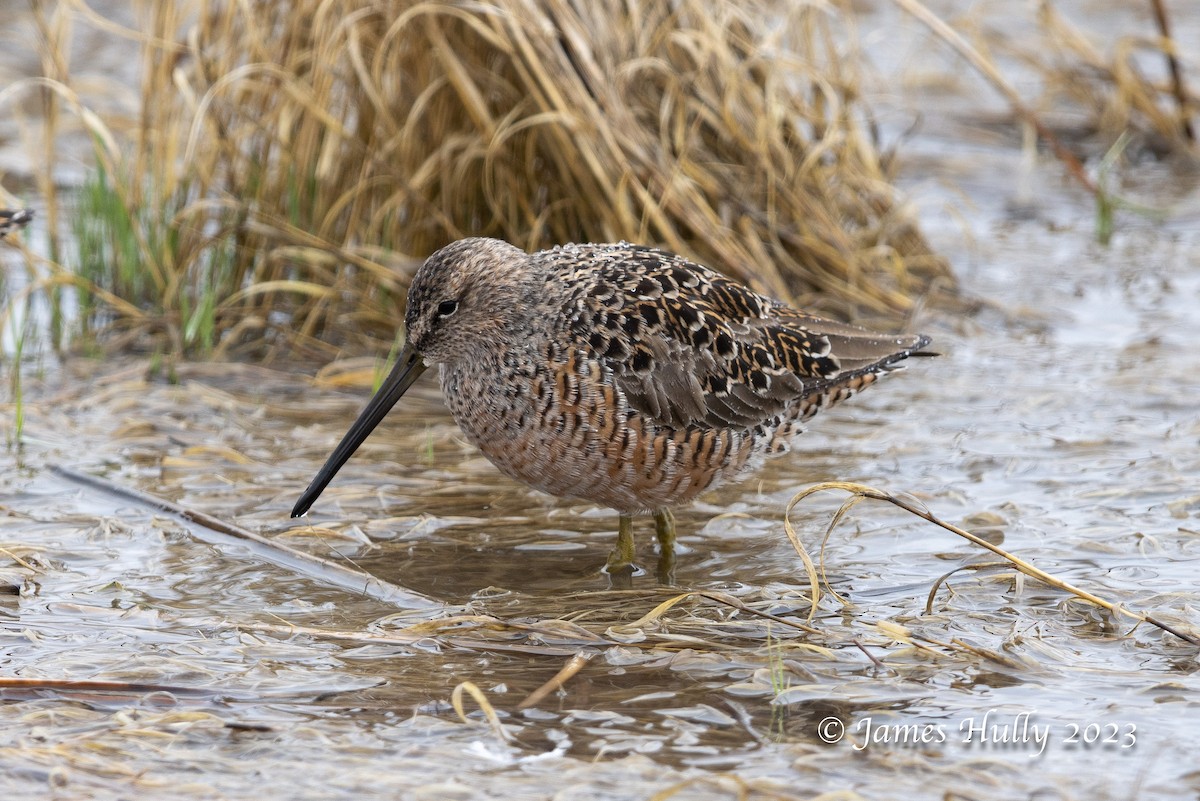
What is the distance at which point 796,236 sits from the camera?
630cm

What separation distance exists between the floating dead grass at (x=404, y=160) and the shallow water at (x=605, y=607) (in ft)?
1.49

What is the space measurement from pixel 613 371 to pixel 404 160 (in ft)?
7.16

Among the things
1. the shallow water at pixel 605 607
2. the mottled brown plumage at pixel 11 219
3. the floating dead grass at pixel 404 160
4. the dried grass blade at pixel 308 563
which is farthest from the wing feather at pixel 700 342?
the mottled brown plumage at pixel 11 219

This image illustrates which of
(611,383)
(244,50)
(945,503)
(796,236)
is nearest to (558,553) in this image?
(611,383)

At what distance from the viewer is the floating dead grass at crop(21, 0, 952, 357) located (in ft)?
19.2

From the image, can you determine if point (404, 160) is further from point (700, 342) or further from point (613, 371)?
point (613, 371)

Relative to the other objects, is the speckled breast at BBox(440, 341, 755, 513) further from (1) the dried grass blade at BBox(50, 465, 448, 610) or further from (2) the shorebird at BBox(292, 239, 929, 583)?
(1) the dried grass blade at BBox(50, 465, 448, 610)

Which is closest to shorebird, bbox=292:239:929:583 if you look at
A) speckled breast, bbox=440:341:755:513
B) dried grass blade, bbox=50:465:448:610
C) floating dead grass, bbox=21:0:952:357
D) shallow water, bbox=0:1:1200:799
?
speckled breast, bbox=440:341:755:513

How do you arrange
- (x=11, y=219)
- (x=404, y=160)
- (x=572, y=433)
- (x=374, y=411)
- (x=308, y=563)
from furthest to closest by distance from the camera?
(x=404, y=160)
(x=11, y=219)
(x=374, y=411)
(x=308, y=563)
(x=572, y=433)

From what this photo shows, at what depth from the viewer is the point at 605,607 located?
4.09m

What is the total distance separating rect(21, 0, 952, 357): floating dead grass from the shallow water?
17.9 inches

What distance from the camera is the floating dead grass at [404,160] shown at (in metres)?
5.84

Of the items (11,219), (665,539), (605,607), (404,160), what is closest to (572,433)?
(605,607)

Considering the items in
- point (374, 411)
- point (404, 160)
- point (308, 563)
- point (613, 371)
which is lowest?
point (308, 563)
